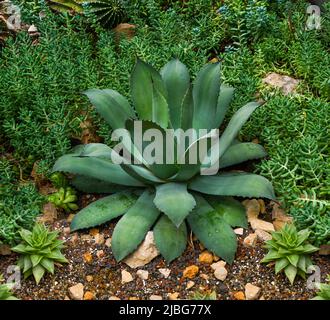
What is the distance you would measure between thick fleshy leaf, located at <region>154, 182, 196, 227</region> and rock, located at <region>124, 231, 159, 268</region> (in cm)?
22

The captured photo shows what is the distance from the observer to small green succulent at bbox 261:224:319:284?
10.8 feet

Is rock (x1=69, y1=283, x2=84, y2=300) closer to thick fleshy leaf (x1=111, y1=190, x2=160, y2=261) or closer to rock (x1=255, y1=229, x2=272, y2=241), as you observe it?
thick fleshy leaf (x1=111, y1=190, x2=160, y2=261)

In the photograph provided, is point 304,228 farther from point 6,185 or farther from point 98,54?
point 98,54

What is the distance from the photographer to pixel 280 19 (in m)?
4.80

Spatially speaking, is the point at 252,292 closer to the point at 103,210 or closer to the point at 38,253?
the point at 103,210

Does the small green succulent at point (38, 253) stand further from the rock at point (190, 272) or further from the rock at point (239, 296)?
the rock at point (239, 296)

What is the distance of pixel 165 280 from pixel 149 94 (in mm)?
972

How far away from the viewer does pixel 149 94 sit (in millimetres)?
3781

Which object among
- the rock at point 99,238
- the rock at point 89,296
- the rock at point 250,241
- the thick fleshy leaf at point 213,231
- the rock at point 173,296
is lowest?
the rock at point 89,296

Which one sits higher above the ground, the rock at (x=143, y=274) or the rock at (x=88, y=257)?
the rock at (x=143, y=274)

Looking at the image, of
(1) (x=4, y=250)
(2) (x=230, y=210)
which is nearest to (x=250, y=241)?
(2) (x=230, y=210)

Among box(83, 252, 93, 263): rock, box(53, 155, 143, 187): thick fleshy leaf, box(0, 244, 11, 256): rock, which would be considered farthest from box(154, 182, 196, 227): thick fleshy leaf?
box(0, 244, 11, 256): rock

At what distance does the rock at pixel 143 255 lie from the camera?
11.2 ft

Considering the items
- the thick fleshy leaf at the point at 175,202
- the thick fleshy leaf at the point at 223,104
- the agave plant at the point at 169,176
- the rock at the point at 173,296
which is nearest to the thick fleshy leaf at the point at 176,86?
the agave plant at the point at 169,176
